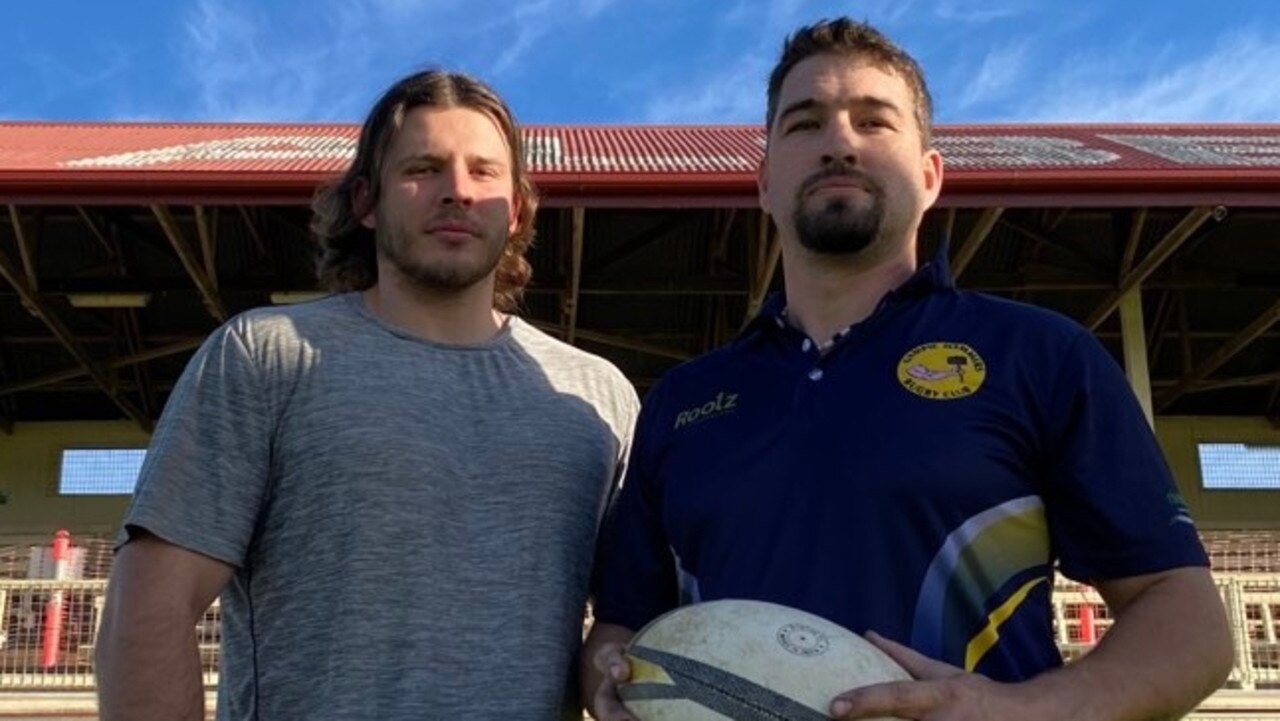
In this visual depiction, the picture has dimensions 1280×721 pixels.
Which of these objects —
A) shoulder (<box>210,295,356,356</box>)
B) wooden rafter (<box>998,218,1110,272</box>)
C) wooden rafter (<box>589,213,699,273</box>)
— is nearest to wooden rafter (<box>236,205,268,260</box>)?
wooden rafter (<box>589,213,699,273</box>)

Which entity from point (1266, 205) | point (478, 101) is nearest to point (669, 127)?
point (1266, 205)

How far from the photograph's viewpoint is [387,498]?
255 centimetres

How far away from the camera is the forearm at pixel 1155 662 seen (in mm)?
2035

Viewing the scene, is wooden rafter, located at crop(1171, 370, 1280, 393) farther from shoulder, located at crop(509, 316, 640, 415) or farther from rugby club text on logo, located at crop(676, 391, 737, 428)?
rugby club text on logo, located at crop(676, 391, 737, 428)

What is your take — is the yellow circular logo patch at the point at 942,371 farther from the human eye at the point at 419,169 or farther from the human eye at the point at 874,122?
the human eye at the point at 419,169

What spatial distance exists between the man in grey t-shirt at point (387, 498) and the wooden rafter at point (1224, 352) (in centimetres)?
1302

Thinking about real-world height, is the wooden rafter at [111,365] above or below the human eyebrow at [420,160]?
above

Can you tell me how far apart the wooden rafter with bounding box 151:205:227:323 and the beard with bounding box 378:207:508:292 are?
8721mm

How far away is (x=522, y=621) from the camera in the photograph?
260cm

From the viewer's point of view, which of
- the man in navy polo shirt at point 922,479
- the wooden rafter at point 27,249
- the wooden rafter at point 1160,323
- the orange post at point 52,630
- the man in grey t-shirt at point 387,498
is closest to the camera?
the man in navy polo shirt at point 922,479

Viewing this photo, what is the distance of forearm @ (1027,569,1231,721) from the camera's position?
80.1 inches

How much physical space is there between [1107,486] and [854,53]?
0.99m

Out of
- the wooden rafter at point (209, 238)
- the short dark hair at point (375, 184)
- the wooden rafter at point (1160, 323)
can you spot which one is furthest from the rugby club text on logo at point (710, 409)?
the wooden rafter at point (1160, 323)

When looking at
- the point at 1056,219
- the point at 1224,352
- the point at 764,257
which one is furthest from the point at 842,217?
the point at 1224,352
